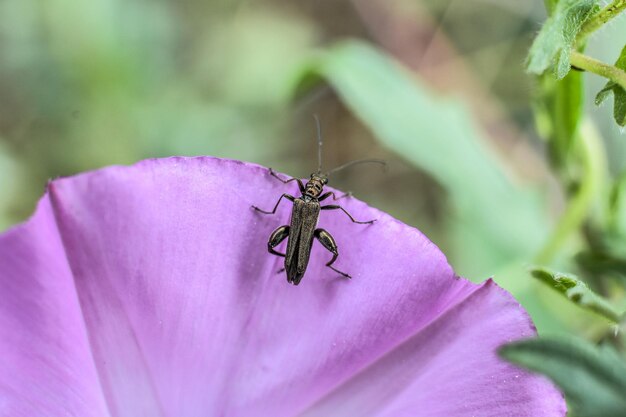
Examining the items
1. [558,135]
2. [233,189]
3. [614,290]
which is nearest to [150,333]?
[233,189]

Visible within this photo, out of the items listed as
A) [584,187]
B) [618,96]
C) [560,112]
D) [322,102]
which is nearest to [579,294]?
[618,96]

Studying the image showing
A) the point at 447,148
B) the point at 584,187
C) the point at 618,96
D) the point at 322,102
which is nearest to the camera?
the point at 618,96

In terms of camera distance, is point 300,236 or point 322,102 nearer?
point 300,236

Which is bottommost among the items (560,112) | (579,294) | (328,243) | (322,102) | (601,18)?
(579,294)

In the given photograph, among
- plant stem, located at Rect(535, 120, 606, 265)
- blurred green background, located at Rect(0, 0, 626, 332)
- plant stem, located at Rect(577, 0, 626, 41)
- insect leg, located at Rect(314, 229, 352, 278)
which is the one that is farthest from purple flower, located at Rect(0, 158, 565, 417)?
blurred green background, located at Rect(0, 0, 626, 332)

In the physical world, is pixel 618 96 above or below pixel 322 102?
below

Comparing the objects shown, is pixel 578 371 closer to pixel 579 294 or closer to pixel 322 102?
pixel 579 294

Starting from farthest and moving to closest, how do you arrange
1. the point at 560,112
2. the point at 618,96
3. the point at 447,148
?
the point at 447,148 < the point at 560,112 < the point at 618,96
